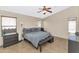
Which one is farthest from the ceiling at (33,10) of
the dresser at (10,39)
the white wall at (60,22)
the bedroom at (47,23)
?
the dresser at (10,39)

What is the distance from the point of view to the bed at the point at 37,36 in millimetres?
2194

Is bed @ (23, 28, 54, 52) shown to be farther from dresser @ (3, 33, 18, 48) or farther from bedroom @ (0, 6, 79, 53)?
dresser @ (3, 33, 18, 48)

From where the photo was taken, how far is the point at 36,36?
90.1 inches

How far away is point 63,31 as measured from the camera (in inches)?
89.9

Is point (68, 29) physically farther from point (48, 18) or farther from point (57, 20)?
point (48, 18)

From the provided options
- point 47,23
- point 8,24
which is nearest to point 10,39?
point 8,24

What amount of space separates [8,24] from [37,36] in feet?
2.68

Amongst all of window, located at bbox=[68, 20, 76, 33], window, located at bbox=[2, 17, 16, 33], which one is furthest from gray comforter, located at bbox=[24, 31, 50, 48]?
window, located at bbox=[68, 20, 76, 33]

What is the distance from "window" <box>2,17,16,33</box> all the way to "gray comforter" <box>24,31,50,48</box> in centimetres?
38

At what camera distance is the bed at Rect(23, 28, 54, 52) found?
2.19 m

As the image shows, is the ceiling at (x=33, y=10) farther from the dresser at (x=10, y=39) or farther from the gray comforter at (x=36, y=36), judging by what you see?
the dresser at (x=10, y=39)

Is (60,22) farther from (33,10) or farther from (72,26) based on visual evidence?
(33,10)
